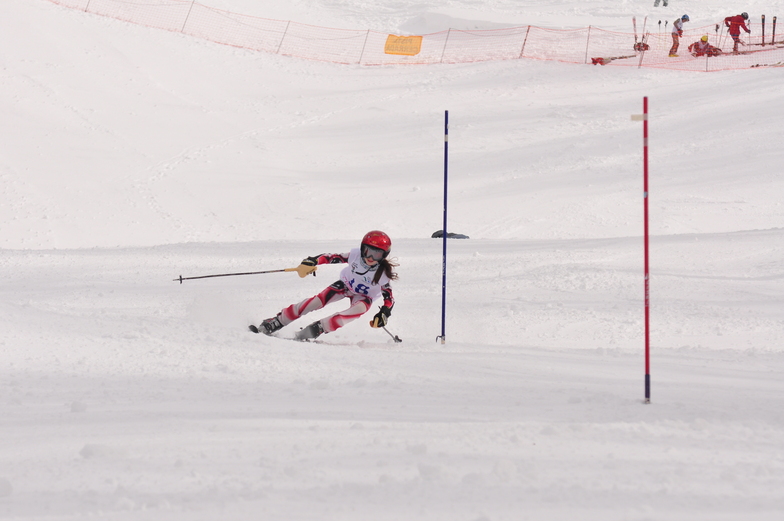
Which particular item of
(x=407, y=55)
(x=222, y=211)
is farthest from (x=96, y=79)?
(x=407, y=55)

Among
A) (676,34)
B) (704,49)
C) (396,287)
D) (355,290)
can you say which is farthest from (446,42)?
(355,290)

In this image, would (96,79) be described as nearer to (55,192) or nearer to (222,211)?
(55,192)

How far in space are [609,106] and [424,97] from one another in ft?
17.0

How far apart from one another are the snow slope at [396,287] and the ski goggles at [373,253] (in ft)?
3.09

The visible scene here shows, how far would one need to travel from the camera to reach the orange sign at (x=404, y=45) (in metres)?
26.2

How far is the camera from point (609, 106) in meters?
19.6

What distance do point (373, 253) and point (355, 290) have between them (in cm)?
55

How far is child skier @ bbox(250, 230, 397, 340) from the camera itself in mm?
7152

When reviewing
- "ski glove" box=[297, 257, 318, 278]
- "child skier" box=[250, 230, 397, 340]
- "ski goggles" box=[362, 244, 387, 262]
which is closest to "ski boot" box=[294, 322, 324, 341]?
"child skier" box=[250, 230, 397, 340]

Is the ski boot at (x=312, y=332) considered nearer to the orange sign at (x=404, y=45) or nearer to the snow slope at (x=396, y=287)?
the snow slope at (x=396, y=287)

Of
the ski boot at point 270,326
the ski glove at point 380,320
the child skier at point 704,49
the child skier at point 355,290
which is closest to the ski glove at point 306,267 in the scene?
the child skier at point 355,290

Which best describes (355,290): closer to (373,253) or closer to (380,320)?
(373,253)

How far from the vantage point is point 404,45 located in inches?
1049

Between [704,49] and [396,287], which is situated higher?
[704,49]
